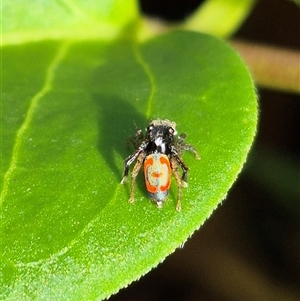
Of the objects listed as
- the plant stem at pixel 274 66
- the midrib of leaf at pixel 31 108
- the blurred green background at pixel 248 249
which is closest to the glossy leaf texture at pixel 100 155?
the midrib of leaf at pixel 31 108

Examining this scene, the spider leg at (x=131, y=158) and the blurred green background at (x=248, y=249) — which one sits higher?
the spider leg at (x=131, y=158)

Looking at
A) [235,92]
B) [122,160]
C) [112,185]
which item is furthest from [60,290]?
[235,92]

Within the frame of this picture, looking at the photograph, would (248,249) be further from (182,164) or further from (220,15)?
(182,164)

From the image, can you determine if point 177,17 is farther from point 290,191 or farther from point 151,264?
point 151,264

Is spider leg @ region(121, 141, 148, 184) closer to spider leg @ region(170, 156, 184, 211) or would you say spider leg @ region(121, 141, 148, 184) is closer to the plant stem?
spider leg @ region(170, 156, 184, 211)

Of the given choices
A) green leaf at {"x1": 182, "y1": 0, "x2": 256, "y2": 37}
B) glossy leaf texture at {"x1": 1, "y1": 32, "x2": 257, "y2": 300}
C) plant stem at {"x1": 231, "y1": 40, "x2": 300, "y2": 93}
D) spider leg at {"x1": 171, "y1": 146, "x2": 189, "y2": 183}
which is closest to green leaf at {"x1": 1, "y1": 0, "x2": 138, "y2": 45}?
glossy leaf texture at {"x1": 1, "y1": 32, "x2": 257, "y2": 300}

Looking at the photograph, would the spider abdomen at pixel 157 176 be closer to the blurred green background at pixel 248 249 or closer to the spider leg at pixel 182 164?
the spider leg at pixel 182 164
